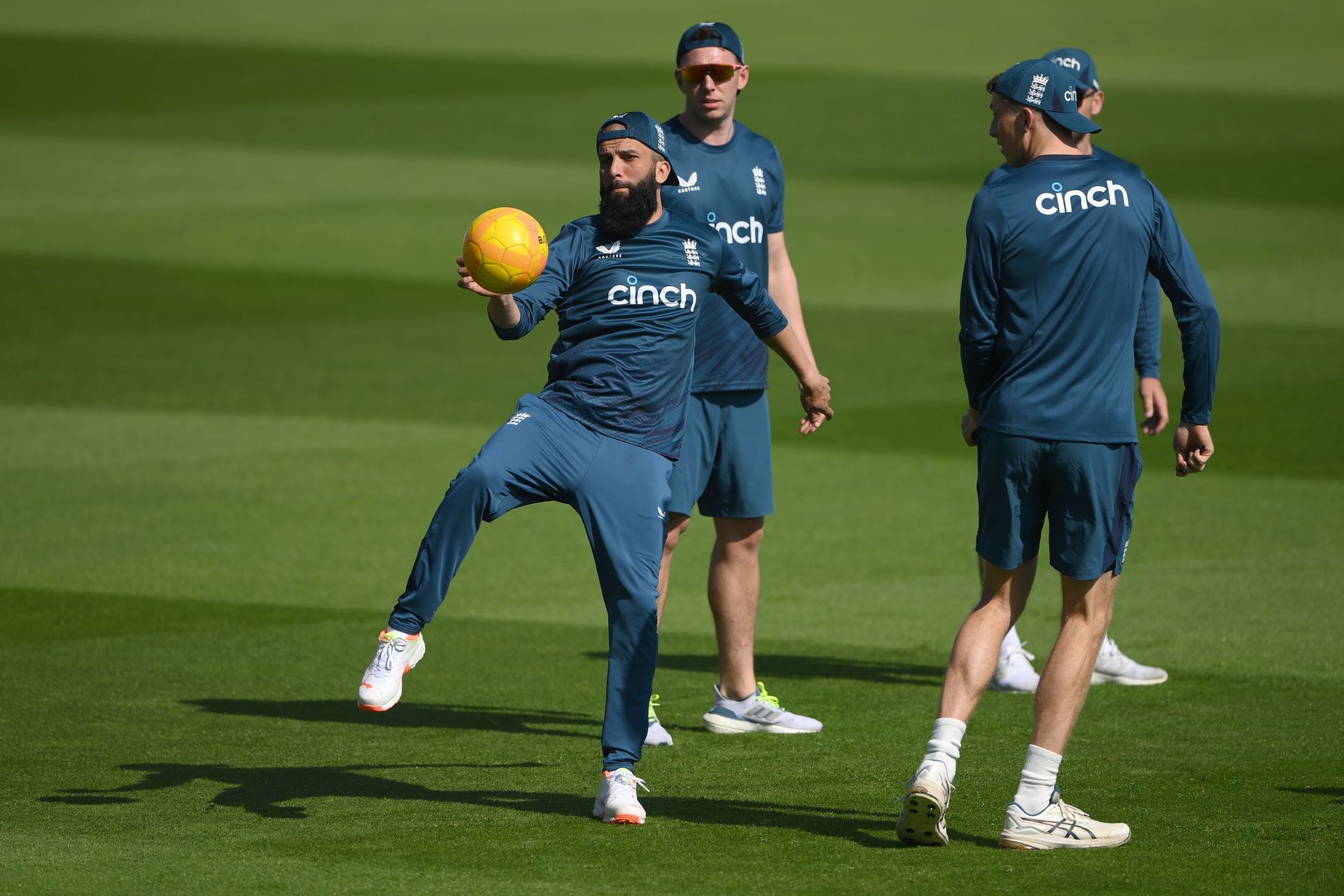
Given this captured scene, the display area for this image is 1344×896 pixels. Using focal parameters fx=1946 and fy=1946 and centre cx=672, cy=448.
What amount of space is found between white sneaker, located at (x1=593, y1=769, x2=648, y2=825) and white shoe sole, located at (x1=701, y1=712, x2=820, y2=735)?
1.62 meters

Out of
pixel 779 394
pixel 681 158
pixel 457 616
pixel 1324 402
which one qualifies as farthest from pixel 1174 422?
pixel 681 158

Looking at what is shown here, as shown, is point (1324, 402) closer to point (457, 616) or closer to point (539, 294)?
point (457, 616)

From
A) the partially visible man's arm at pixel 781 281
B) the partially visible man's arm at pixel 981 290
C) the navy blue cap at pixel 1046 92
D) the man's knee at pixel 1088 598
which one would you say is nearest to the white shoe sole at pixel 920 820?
the man's knee at pixel 1088 598

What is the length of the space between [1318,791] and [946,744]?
167 centimetres

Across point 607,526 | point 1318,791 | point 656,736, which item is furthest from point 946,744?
point 656,736

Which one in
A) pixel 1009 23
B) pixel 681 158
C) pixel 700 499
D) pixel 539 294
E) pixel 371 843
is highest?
pixel 1009 23

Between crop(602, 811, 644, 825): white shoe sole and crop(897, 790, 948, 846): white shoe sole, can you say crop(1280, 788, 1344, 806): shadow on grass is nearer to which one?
crop(897, 790, 948, 846): white shoe sole

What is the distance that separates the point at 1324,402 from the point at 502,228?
1248cm

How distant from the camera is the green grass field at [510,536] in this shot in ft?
22.3

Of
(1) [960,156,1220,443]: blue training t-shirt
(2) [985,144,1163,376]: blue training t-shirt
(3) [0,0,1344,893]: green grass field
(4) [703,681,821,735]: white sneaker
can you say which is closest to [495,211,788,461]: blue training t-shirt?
(1) [960,156,1220,443]: blue training t-shirt

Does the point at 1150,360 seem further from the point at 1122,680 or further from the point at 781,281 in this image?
the point at 781,281

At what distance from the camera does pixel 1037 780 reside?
6.59 meters

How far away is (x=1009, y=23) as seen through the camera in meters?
41.7

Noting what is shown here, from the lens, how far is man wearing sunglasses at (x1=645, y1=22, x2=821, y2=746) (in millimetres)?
8672
